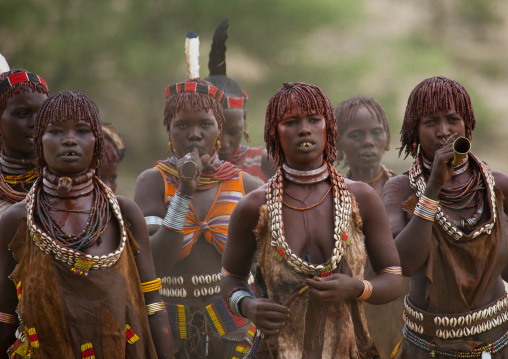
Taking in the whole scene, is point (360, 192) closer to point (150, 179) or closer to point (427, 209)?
point (427, 209)

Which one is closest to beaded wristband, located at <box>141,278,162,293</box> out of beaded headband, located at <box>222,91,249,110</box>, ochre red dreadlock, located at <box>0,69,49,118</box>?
ochre red dreadlock, located at <box>0,69,49,118</box>

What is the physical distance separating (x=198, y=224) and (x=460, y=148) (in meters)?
2.18

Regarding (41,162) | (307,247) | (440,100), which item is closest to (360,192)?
(307,247)

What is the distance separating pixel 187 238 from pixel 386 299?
213 cm

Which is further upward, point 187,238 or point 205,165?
point 205,165

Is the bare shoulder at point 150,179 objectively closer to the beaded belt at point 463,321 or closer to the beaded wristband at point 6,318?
the beaded wristband at point 6,318

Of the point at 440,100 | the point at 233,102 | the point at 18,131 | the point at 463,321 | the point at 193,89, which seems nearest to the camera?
the point at 463,321

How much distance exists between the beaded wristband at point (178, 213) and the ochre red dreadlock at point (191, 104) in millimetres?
809

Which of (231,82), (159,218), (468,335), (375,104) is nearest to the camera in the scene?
(468,335)

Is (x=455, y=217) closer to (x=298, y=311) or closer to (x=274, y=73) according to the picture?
(x=298, y=311)

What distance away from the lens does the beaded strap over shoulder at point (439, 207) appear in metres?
4.66

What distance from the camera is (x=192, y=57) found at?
6625mm

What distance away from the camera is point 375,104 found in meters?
7.47

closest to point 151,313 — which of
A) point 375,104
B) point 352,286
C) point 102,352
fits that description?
point 102,352
